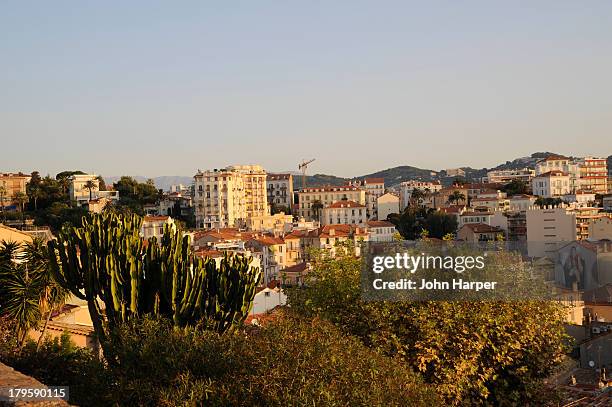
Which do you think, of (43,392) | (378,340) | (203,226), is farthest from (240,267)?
(203,226)

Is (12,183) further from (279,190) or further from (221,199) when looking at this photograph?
(279,190)

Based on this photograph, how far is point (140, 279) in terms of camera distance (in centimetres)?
1384

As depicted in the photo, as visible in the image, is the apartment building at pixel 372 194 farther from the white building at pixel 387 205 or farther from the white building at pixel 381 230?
the white building at pixel 381 230

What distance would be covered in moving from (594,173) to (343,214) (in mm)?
65025

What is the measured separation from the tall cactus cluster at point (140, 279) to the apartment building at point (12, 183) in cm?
9408

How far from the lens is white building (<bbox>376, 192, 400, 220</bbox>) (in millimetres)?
136000

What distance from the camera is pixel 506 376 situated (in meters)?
16.8

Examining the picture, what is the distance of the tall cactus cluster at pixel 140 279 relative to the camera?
1355cm

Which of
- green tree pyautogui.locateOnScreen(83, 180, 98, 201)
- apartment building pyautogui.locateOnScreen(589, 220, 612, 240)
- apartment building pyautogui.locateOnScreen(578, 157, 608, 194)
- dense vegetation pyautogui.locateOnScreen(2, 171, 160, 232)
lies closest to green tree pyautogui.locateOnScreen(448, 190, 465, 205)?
apartment building pyautogui.locateOnScreen(578, 157, 608, 194)

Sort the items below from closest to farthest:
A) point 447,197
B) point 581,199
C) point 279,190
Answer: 1. point 581,199
2. point 447,197
3. point 279,190

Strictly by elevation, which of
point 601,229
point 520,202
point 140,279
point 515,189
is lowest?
point 601,229

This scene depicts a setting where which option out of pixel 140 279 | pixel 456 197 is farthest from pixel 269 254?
pixel 456 197

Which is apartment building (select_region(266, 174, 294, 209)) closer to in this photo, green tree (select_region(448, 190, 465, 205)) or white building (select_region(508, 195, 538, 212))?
green tree (select_region(448, 190, 465, 205))

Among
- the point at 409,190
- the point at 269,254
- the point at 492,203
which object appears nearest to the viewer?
the point at 269,254
